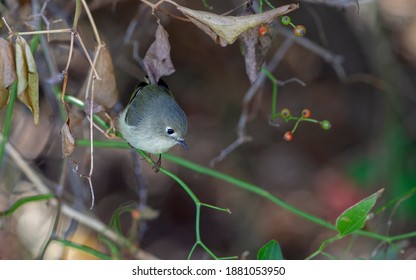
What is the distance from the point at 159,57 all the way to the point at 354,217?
965 mm

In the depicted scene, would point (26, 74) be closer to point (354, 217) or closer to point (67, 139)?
point (67, 139)

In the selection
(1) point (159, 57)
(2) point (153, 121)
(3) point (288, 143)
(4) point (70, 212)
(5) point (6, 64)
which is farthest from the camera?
(3) point (288, 143)

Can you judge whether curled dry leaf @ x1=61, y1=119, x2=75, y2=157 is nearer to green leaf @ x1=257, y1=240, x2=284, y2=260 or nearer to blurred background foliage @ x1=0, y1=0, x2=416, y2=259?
green leaf @ x1=257, y1=240, x2=284, y2=260

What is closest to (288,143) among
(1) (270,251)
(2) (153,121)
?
(2) (153,121)

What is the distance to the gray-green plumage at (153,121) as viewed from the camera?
2.63 meters

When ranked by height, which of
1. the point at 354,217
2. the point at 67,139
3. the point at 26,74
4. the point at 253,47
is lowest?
the point at 354,217

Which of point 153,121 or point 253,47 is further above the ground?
point 253,47

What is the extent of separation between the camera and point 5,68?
2002mm

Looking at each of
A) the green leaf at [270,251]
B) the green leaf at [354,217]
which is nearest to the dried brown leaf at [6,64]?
the green leaf at [270,251]

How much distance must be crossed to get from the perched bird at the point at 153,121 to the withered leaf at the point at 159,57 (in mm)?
206

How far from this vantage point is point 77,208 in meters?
3.17

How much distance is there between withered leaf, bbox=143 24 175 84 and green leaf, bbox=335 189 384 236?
0.88 metres
